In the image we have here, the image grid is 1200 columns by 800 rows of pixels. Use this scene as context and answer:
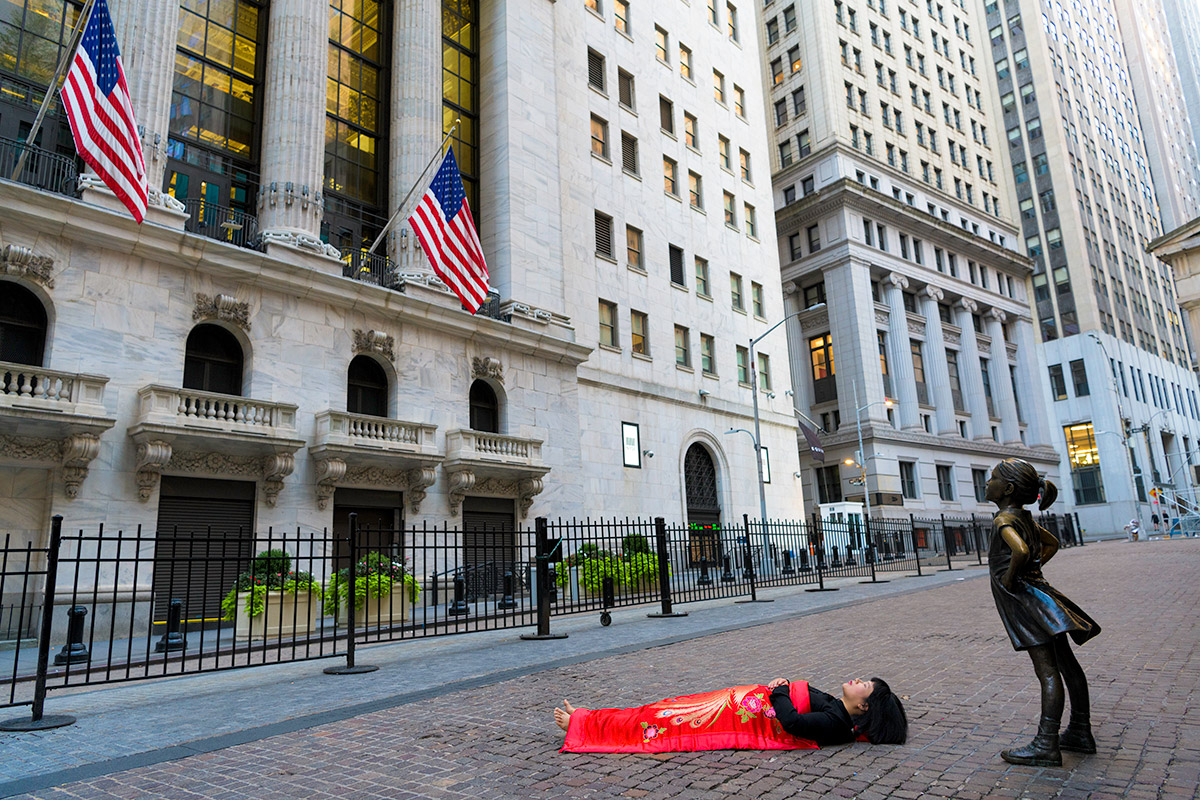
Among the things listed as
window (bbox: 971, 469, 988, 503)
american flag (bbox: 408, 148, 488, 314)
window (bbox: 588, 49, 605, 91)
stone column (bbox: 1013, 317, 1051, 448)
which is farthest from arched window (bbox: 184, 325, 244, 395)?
stone column (bbox: 1013, 317, 1051, 448)

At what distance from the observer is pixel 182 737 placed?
22.0 ft

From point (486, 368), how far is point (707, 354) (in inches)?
619

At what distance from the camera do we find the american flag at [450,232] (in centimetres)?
1959

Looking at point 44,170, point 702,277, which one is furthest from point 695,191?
point 44,170

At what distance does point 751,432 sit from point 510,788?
36.0 meters

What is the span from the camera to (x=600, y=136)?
118 ft

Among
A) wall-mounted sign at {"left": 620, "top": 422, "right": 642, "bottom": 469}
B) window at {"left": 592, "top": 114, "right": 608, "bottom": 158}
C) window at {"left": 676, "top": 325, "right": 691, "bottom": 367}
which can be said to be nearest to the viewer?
wall-mounted sign at {"left": 620, "top": 422, "right": 642, "bottom": 469}

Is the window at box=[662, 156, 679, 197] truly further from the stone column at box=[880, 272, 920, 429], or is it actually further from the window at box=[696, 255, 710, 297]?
the stone column at box=[880, 272, 920, 429]

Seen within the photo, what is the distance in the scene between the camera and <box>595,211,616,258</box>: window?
34812 mm

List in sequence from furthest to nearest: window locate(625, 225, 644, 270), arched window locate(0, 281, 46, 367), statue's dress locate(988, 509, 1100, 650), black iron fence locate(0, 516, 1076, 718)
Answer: window locate(625, 225, 644, 270), arched window locate(0, 281, 46, 367), black iron fence locate(0, 516, 1076, 718), statue's dress locate(988, 509, 1100, 650)

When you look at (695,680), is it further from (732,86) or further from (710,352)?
(732,86)

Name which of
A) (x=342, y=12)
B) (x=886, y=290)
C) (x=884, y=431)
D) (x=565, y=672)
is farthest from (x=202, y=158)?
(x=886, y=290)

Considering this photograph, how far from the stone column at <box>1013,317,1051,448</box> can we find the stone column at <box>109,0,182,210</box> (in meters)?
69.9

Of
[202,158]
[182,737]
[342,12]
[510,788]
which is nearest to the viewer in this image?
[510,788]
